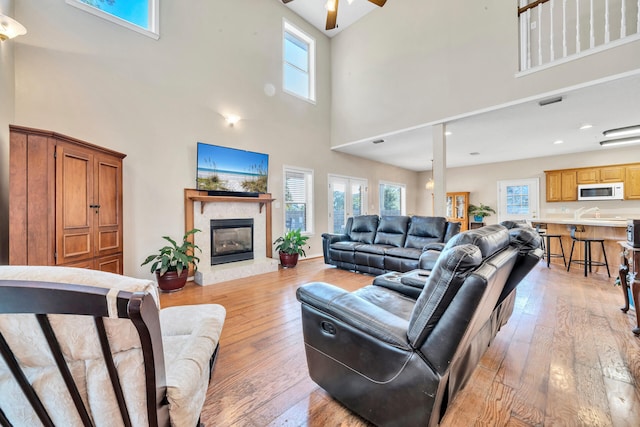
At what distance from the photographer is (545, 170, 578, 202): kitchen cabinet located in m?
6.61

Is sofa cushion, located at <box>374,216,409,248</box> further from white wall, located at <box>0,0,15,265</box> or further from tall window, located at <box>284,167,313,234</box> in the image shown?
white wall, located at <box>0,0,15,265</box>

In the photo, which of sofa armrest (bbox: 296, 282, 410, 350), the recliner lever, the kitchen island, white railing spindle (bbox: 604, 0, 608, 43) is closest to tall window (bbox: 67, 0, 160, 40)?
sofa armrest (bbox: 296, 282, 410, 350)

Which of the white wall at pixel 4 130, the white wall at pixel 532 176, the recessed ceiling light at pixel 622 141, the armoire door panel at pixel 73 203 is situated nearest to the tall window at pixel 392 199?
the white wall at pixel 532 176

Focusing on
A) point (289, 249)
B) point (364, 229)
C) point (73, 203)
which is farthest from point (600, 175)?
point (73, 203)

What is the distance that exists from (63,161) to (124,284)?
114 inches

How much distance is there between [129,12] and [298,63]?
3.21 m

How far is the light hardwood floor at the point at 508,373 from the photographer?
1418mm

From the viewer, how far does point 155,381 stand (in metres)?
0.68

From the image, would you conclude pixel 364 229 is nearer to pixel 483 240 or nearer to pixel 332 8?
pixel 332 8

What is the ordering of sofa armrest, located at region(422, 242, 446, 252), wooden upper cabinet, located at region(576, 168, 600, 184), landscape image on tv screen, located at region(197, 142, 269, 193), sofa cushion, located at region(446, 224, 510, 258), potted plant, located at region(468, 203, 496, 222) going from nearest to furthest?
sofa cushion, located at region(446, 224, 510, 258) < sofa armrest, located at region(422, 242, 446, 252) < landscape image on tv screen, located at region(197, 142, 269, 193) < wooden upper cabinet, located at region(576, 168, 600, 184) < potted plant, located at region(468, 203, 496, 222)

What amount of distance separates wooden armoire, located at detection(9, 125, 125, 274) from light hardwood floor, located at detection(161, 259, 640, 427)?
1.10 meters

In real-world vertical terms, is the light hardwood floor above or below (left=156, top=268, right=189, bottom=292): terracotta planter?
below

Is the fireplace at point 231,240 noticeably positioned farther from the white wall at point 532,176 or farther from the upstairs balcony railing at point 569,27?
the white wall at point 532,176

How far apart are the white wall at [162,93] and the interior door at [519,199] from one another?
20.4 ft
